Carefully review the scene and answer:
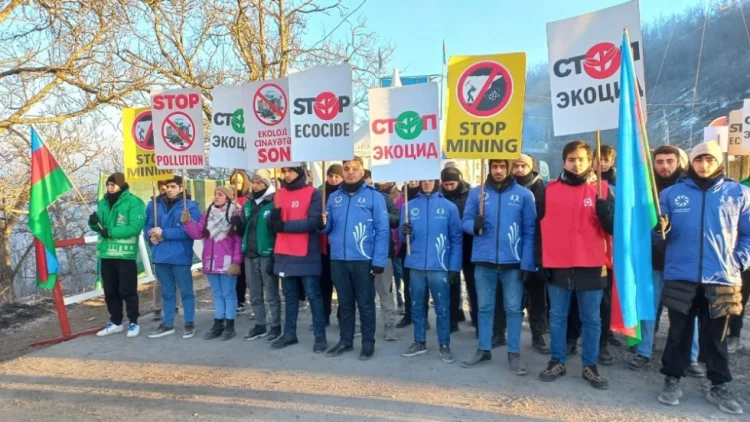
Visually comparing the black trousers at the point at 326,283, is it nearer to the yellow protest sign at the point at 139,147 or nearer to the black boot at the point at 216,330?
the black boot at the point at 216,330

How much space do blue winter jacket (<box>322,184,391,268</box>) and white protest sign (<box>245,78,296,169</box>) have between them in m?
0.93

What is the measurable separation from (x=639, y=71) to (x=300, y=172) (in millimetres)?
3620

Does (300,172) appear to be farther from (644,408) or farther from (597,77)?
(644,408)

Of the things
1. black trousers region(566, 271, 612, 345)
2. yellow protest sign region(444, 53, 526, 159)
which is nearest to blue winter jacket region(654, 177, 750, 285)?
black trousers region(566, 271, 612, 345)

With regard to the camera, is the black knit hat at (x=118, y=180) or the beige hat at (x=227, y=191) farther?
the black knit hat at (x=118, y=180)

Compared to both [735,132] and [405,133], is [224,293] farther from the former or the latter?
[735,132]

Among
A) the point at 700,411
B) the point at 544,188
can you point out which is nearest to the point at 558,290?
the point at 544,188

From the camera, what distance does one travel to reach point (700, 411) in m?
4.21

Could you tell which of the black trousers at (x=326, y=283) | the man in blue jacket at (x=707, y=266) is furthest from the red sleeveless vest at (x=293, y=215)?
the man in blue jacket at (x=707, y=266)

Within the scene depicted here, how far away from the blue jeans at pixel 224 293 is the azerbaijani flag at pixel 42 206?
2.15 m

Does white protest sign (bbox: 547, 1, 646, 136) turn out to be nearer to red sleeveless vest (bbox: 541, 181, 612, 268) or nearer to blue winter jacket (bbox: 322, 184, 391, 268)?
red sleeveless vest (bbox: 541, 181, 612, 268)

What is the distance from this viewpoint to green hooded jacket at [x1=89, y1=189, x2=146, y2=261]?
6.71 meters

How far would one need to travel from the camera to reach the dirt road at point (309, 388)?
4.32 meters

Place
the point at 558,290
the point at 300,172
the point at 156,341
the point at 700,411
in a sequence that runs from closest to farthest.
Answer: the point at 700,411 < the point at 558,290 < the point at 300,172 < the point at 156,341
